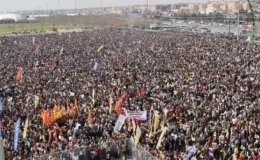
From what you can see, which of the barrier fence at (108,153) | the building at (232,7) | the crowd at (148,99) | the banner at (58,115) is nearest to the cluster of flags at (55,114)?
the banner at (58,115)

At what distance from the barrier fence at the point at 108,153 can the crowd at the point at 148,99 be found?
471 mm

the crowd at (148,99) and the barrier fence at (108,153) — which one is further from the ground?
the crowd at (148,99)

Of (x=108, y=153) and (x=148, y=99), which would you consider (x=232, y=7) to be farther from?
(x=108, y=153)

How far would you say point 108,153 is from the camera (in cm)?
1617

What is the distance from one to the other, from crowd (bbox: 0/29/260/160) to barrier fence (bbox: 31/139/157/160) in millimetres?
471

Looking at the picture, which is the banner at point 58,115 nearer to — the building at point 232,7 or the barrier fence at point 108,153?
the barrier fence at point 108,153

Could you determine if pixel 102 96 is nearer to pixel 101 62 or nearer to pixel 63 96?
pixel 63 96

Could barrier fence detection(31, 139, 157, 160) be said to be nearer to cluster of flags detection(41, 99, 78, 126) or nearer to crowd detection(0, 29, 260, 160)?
crowd detection(0, 29, 260, 160)

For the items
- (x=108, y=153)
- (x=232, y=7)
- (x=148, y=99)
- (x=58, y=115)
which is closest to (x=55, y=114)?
(x=58, y=115)

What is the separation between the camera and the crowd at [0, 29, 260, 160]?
53.8 feet

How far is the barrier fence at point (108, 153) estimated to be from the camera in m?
15.4

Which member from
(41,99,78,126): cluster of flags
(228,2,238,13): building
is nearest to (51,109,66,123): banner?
(41,99,78,126): cluster of flags

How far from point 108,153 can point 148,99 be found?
7.31 metres

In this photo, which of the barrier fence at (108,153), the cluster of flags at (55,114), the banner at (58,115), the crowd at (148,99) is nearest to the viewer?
the barrier fence at (108,153)
